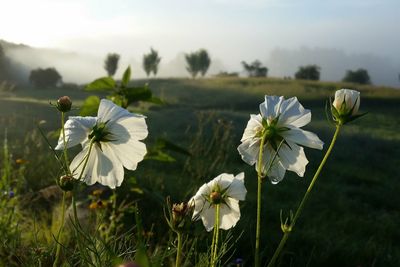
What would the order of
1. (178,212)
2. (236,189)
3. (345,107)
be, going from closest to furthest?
(178,212) < (345,107) < (236,189)

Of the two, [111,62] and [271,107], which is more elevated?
[271,107]

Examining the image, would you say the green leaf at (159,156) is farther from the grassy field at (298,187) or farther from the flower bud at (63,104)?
the flower bud at (63,104)

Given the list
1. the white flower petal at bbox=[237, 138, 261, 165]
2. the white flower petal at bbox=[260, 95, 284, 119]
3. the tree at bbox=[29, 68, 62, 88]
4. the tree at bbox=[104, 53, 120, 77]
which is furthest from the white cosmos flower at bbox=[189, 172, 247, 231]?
the tree at bbox=[104, 53, 120, 77]

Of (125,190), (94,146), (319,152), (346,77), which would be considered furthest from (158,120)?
(346,77)

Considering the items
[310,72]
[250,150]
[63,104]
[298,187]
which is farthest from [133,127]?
[310,72]

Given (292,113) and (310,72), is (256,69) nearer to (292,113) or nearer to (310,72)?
(310,72)

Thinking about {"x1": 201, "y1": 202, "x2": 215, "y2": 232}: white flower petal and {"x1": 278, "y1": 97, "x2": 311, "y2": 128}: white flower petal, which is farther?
{"x1": 201, "y1": 202, "x2": 215, "y2": 232}: white flower petal

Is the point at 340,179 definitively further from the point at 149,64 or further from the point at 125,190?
the point at 149,64

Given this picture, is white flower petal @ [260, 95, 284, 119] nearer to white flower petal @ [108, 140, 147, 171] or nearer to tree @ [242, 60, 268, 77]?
white flower petal @ [108, 140, 147, 171]
